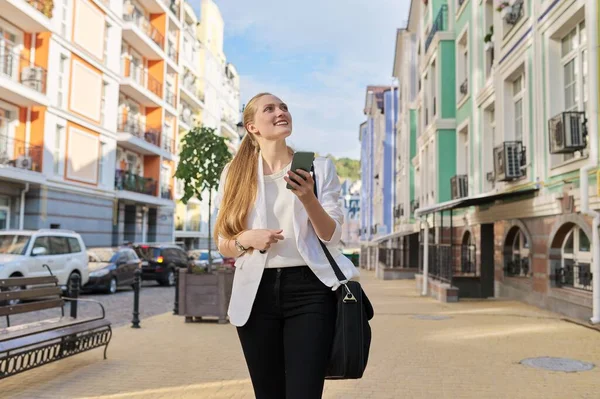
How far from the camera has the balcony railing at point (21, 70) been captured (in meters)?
22.3

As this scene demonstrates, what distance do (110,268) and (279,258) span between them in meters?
16.9

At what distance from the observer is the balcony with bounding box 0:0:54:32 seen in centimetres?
2167

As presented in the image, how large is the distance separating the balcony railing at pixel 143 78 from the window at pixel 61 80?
7.05 metres

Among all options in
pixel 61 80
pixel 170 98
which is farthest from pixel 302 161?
pixel 170 98

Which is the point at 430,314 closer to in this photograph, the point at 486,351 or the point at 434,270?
the point at 486,351

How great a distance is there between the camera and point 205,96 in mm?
52625

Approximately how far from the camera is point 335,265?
2.55 metres

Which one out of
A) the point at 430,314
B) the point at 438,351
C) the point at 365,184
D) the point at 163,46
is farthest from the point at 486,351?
the point at 365,184

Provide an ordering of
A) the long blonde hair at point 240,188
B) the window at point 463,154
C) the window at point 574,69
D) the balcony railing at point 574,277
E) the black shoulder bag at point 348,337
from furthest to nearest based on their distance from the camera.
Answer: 1. the window at point 463,154
2. the window at point 574,69
3. the balcony railing at point 574,277
4. the long blonde hair at point 240,188
5. the black shoulder bag at point 348,337

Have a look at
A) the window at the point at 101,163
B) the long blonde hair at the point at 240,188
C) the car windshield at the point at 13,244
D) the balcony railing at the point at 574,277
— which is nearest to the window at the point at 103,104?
the window at the point at 101,163

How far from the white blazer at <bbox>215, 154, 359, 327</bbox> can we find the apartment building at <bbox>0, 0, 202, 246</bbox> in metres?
21.5

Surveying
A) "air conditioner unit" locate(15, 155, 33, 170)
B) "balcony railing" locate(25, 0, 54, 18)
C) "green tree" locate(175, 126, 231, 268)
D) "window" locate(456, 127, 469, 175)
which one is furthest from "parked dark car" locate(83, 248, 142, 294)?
"window" locate(456, 127, 469, 175)

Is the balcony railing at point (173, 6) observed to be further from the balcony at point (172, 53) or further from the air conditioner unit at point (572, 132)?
the air conditioner unit at point (572, 132)

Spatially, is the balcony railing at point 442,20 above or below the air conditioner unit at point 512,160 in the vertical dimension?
above
